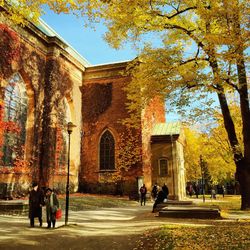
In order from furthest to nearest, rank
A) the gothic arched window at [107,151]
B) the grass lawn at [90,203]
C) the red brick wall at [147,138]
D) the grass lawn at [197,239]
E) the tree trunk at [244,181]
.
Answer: the gothic arched window at [107,151] < the red brick wall at [147,138] < the grass lawn at [90,203] < the tree trunk at [244,181] < the grass lawn at [197,239]

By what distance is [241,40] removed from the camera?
10039mm

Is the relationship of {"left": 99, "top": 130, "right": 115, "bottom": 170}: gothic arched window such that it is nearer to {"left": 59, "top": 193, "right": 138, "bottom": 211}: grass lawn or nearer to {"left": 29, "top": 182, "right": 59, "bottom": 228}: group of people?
{"left": 59, "top": 193, "right": 138, "bottom": 211}: grass lawn

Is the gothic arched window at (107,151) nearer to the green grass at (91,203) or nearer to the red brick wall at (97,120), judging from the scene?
the red brick wall at (97,120)

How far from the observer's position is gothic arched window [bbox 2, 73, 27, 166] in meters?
17.1

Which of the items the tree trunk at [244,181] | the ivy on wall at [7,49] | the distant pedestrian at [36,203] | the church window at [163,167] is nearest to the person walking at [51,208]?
the distant pedestrian at [36,203]

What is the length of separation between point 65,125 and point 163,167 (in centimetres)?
906

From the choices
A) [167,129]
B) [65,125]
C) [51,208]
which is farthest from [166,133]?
[51,208]

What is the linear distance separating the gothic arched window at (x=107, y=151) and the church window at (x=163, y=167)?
416cm

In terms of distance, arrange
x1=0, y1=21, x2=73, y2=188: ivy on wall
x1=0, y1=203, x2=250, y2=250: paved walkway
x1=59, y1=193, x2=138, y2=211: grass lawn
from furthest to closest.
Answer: x1=0, y1=21, x2=73, y2=188: ivy on wall, x1=59, y1=193, x2=138, y2=211: grass lawn, x1=0, y1=203, x2=250, y2=250: paved walkway

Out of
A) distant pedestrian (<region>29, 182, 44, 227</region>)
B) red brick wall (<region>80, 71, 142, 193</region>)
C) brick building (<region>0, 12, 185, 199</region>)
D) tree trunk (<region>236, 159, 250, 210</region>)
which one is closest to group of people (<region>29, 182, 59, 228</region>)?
distant pedestrian (<region>29, 182, 44, 227</region>)

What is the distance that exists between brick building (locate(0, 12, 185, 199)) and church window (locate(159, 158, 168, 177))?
76 millimetres

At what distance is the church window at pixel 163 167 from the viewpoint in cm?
2419

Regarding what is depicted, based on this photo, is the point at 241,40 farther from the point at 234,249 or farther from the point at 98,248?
the point at 98,248

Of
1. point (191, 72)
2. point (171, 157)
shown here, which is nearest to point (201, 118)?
point (191, 72)
